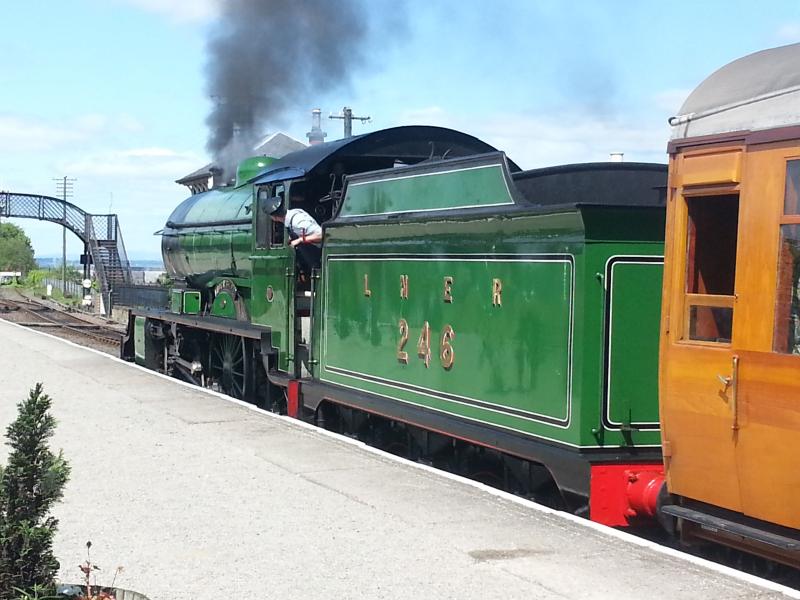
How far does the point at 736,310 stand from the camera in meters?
5.17

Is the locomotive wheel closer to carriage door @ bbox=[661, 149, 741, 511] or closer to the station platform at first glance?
the station platform

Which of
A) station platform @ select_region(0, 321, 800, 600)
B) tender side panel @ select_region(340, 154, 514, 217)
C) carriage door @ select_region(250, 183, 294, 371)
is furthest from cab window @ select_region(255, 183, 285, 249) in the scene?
station platform @ select_region(0, 321, 800, 600)

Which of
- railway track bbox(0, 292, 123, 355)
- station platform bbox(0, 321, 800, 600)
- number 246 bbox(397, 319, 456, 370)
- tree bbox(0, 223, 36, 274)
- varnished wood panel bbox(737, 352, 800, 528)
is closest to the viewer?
varnished wood panel bbox(737, 352, 800, 528)

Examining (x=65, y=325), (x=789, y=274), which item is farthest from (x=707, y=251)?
(x=65, y=325)

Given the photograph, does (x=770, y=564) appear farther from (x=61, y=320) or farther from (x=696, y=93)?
(x=61, y=320)

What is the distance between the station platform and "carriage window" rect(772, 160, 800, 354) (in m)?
1.22

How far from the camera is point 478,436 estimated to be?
7.30 m

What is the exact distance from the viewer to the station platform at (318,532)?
16.8ft

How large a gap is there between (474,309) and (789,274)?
286 centimetres

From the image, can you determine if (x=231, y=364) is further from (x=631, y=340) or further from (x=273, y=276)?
(x=631, y=340)

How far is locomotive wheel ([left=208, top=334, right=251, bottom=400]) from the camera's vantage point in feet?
40.9

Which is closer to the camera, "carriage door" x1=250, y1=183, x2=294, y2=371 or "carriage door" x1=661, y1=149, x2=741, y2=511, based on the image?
"carriage door" x1=661, y1=149, x2=741, y2=511

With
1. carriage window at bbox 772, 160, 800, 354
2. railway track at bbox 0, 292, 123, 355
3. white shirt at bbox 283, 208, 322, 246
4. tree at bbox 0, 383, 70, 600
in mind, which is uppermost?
white shirt at bbox 283, 208, 322, 246

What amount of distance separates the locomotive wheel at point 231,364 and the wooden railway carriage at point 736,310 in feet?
24.7
